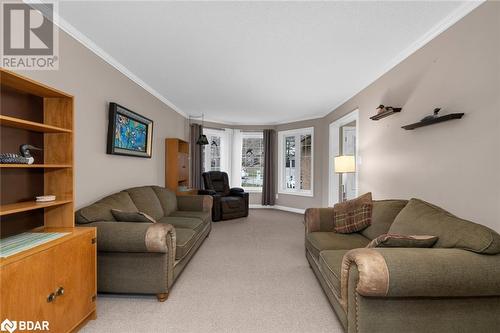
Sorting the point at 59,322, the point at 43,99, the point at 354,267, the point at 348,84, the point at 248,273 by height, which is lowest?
the point at 248,273

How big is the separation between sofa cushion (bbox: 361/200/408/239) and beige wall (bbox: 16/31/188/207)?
3021 millimetres

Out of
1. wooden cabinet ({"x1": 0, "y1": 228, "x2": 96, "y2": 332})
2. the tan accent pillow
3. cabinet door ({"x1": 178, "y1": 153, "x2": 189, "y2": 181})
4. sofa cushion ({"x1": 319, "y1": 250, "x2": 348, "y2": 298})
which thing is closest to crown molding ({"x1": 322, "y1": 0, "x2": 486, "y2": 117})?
the tan accent pillow

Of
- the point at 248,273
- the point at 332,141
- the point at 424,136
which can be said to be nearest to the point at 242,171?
the point at 332,141

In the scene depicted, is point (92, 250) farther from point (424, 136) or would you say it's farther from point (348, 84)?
point (348, 84)

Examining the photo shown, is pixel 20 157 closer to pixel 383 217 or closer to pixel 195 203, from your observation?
pixel 195 203

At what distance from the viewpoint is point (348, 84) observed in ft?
12.8

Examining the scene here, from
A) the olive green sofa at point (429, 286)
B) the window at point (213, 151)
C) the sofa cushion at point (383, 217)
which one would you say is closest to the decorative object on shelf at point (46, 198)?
the olive green sofa at point (429, 286)

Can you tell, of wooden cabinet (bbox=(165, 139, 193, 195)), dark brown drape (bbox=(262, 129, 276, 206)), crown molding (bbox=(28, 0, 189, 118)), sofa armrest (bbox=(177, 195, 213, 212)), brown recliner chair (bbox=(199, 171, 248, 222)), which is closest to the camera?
crown molding (bbox=(28, 0, 189, 118))

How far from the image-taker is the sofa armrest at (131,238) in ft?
6.89

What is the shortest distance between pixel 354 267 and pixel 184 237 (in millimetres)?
1870

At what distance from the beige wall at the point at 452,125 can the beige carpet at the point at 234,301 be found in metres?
1.45

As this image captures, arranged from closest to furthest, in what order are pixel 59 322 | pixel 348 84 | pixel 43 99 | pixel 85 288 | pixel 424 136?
pixel 59 322 < pixel 85 288 < pixel 43 99 < pixel 424 136 < pixel 348 84

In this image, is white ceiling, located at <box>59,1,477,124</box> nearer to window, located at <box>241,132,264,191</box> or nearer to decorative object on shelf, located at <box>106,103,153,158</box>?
decorative object on shelf, located at <box>106,103,153,158</box>

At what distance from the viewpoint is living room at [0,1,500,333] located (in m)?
1.46
